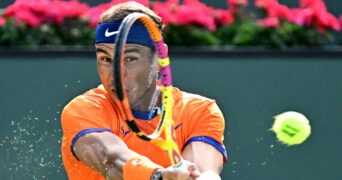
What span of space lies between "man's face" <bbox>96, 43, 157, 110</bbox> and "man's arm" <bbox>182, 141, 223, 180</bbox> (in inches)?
13.6

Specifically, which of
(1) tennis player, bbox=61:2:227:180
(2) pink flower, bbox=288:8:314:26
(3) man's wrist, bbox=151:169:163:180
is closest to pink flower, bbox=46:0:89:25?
(2) pink flower, bbox=288:8:314:26

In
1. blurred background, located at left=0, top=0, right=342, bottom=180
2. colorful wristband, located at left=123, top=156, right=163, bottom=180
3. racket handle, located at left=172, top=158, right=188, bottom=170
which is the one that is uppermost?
racket handle, located at left=172, top=158, right=188, bottom=170

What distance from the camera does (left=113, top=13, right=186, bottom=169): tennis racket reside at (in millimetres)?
4020

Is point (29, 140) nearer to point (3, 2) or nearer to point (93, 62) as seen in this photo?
point (93, 62)

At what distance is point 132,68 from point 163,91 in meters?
0.20

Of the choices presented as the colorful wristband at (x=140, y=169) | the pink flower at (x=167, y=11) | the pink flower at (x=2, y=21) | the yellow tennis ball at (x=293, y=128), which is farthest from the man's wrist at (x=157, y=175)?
the pink flower at (x=2, y=21)

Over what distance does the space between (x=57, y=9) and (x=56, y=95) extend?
0.91 metres

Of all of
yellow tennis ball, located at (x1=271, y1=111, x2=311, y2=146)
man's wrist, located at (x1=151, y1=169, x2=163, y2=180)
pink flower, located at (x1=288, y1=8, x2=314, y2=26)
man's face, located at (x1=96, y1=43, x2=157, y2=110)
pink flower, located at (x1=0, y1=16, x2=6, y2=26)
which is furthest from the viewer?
pink flower, located at (x1=288, y1=8, x2=314, y2=26)

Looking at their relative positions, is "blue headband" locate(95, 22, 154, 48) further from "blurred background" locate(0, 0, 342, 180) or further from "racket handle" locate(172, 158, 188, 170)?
"blurred background" locate(0, 0, 342, 180)

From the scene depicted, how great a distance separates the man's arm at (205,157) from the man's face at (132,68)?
0.35 metres

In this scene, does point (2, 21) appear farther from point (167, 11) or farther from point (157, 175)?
point (157, 175)

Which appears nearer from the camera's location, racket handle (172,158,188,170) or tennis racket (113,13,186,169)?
tennis racket (113,13,186,169)

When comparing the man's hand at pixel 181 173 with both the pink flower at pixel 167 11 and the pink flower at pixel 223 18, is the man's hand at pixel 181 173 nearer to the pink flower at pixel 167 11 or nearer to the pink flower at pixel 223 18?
→ the pink flower at pixel 167 11

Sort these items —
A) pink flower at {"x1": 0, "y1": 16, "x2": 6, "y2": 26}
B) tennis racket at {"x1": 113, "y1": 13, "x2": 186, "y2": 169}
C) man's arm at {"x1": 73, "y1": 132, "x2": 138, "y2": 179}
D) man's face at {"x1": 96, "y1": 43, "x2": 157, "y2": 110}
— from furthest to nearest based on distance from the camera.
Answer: pink flower at {"x1": 0, "y1": 16, "x2": 6, "y2": 26} → man's face at {"x1": 96, "y1": 43, "x2": 157, "y2": 110} → man's arm at {"x1": 73, "y1": 132, "x2": 138, "y2": 179} → tennis racket at {"x1": 113, "y1": 13, "x2": 186, "y2": 169}
